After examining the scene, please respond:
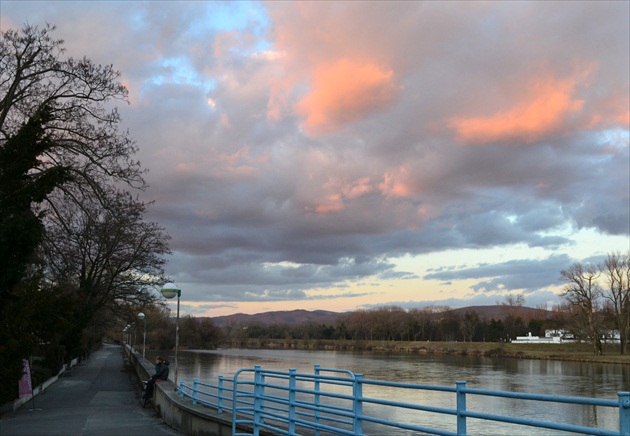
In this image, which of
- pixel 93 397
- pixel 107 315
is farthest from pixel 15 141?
pixel 107 315

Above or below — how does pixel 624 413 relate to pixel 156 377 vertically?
above

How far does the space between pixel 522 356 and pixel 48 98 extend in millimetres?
85953

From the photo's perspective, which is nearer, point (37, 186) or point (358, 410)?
point (358, 410)

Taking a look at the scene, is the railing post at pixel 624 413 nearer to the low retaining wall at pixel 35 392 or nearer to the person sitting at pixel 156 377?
the person sitting at pixel 156 377

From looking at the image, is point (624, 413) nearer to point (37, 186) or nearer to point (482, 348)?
point (37, 186)

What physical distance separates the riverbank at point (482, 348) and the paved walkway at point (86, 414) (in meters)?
65.6

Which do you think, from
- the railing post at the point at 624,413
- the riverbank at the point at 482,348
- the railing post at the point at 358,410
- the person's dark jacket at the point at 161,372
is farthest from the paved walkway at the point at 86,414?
the riverbank at the point at 482,348

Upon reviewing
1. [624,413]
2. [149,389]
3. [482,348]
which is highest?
[624,413]

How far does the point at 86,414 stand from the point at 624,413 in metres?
16.8

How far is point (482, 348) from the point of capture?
344 feet

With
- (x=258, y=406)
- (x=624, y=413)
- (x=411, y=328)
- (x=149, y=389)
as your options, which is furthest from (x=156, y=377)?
(x=411, y=328)

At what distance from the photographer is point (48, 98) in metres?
21.0

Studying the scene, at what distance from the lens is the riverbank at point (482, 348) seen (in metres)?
83.5

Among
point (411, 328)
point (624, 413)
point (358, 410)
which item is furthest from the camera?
point (411, 328)
